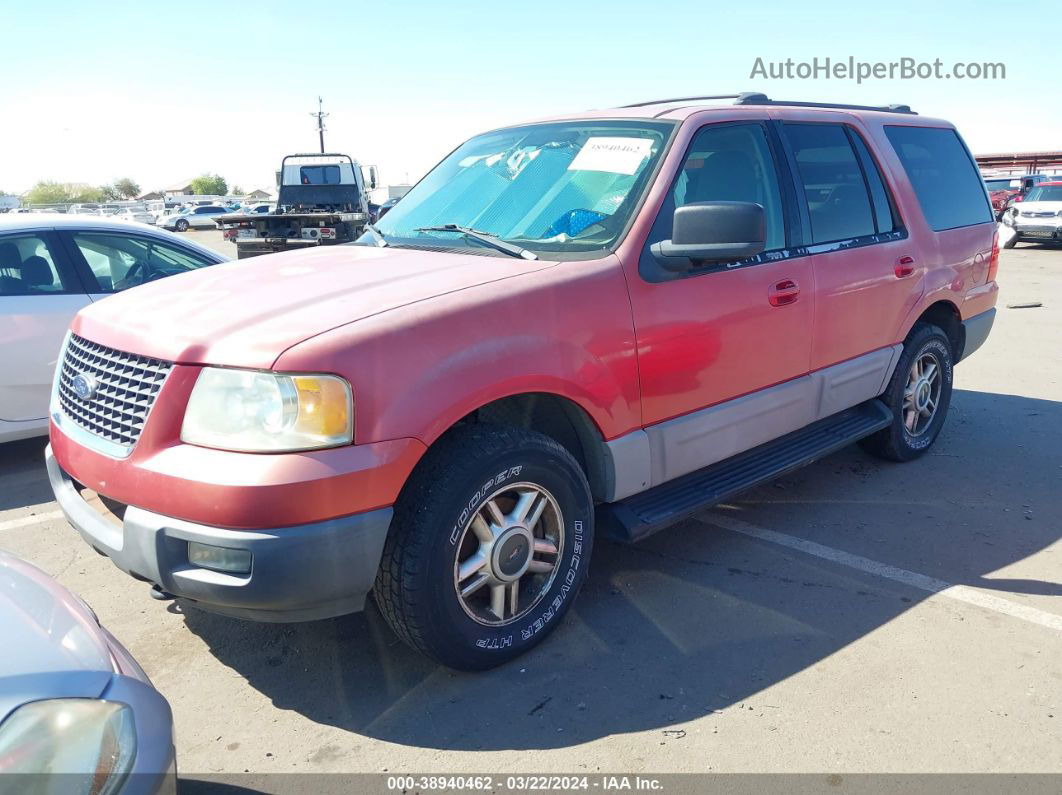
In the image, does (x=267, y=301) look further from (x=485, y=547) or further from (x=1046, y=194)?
(x=1046, y=194)

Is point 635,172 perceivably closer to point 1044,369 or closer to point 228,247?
point 1044,369

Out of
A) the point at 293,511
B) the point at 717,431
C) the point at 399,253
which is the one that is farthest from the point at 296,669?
the point at 717,431

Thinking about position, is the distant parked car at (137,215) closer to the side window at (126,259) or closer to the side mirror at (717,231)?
the side window at (126,259)

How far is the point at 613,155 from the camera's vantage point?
3.65 metres

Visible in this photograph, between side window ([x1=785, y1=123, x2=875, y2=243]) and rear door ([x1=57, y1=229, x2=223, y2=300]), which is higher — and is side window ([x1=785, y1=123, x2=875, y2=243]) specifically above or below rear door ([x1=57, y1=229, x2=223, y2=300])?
above

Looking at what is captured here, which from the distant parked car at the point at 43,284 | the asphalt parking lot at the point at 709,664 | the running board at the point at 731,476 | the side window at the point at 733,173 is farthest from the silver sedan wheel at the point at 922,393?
the distant parked car at the point at 43,284

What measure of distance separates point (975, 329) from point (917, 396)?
2.69ft

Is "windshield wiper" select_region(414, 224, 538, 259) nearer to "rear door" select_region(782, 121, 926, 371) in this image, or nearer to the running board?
the running board

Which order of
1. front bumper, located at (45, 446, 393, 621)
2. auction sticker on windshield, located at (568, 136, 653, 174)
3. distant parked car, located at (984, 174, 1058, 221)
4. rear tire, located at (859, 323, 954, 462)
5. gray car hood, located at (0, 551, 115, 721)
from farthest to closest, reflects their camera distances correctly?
distant parked car, located at (984, 174, 1058, 221), rear tire, located at (859, 323, 954, 462), auction sticker on windshield, located at (568, 136, 653, 174), front bumper, located at (45, 446, 393, 621), gray car hood, located at (0, 551, 115, 721)

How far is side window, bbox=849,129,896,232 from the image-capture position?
468 centimetres

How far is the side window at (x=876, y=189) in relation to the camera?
4676 millimetres

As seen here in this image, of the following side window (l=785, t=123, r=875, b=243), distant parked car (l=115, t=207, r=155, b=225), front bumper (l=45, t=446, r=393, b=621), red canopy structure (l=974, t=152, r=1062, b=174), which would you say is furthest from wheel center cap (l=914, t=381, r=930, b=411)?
distant parked car (l=115, t=207, r=155, b=225)

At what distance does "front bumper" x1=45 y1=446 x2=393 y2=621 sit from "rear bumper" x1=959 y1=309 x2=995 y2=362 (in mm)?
4413

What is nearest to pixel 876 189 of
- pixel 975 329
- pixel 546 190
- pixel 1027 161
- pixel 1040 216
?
pixel 975 329
